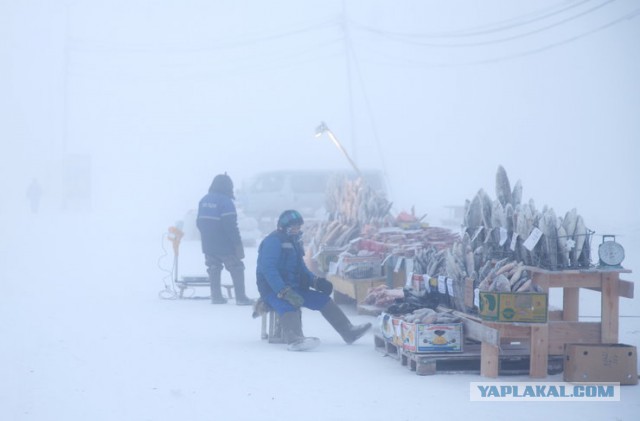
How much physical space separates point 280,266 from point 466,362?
7.47 ft

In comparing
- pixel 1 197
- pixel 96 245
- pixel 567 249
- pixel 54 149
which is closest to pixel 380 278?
pixel 567 249

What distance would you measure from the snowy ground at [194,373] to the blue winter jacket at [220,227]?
85 cm

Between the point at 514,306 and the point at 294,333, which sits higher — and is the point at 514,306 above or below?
above

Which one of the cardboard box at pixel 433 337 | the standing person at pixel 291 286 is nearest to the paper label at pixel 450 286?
the cardboard box at pixel 433 337

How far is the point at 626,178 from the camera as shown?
4356 cm

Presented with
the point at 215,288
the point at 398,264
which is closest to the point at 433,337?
the point at 398,264

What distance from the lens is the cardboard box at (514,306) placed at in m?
6.91

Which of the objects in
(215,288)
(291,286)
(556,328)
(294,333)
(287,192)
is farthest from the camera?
(287,192)

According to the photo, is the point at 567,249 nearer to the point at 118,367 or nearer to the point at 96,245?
the point at 118,367

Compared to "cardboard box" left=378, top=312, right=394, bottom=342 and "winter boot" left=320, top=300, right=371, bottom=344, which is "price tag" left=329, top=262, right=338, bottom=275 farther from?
"cardboard box" left=378, top=312, right=394, bottom=342

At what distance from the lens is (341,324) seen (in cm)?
891

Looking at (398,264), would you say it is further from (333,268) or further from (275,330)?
(275,330)

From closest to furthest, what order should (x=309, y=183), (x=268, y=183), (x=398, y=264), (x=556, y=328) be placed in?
(x=556, y=328)
(x=398, y=264)
(x=268, y=183)
(x=309, y=183)

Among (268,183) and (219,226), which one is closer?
(219,226)
